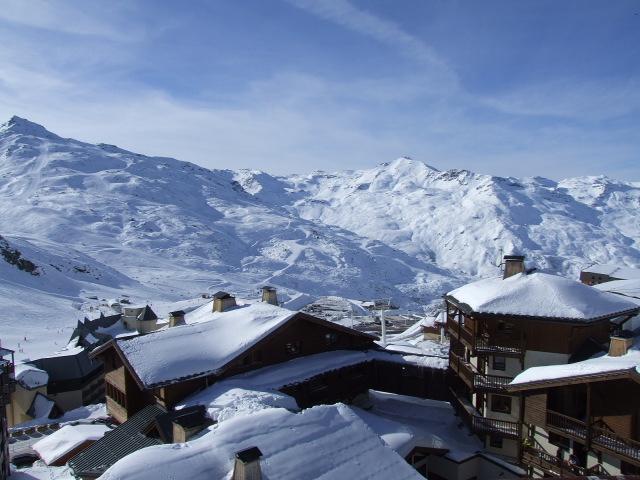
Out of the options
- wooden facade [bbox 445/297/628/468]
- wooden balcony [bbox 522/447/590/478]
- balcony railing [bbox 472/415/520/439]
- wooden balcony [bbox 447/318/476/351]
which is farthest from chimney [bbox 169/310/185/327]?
wooden balcony [bbox 522/447/590/478]

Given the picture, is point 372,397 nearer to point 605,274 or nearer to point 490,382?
point 490,382

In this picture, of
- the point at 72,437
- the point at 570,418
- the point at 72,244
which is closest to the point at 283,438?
the point at 570,418

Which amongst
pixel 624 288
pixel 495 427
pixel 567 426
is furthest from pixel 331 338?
pixel 624 288

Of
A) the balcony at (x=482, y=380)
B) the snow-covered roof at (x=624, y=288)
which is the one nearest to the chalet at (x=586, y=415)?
the balcony at (x=482, y=380)

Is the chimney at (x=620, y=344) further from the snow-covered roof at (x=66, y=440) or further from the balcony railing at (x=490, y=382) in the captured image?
the snow-covered roof at (x=66, y=440)

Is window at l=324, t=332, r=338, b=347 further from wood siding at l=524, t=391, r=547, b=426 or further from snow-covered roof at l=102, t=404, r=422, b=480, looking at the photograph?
snow-covered roof at l=102, t=404, r=422, b=480

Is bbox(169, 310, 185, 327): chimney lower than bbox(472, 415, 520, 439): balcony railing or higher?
higher

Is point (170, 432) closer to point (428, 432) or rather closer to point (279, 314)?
point (279, 314)

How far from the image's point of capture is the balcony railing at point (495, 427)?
23.6 metres

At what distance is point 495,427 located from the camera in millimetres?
24047

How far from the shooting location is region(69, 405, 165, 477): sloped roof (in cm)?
1956

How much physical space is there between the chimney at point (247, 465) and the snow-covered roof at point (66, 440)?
18.6m

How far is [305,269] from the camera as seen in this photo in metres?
159

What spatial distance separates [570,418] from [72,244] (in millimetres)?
144365
